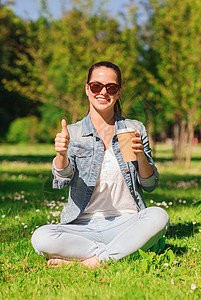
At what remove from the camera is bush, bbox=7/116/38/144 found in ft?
120

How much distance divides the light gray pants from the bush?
33775 millimetres

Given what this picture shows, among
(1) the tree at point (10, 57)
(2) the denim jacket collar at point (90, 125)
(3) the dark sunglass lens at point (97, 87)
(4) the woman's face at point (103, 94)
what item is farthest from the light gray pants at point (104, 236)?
(1) the tree at point (10, 57)

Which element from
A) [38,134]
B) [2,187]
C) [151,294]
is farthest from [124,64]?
[38,134]

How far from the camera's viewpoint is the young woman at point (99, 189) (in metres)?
3.02

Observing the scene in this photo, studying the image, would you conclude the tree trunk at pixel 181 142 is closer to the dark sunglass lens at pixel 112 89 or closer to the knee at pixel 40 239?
the dark sunglass lens at pixel 112 89

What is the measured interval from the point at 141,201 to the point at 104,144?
24.8 inches

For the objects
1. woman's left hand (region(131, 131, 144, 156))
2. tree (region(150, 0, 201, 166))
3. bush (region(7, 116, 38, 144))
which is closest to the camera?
woman's left hand (region(131, 131, 144, 156))

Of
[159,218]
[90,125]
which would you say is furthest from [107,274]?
[90,125]

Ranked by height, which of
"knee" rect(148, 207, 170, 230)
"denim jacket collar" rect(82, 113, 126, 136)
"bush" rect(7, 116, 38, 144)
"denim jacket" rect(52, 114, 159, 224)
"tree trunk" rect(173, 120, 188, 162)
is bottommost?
"bush" rect(7, 116, 38, 144)

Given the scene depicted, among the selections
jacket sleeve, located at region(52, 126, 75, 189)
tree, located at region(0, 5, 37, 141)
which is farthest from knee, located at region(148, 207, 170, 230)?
tree, located at region(0, 5, 37, 141)

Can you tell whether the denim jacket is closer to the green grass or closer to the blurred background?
the green grass

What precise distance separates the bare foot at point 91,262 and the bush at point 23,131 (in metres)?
33.9

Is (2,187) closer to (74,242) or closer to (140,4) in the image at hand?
(74,242)

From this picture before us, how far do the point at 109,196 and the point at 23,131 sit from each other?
3443 cm
